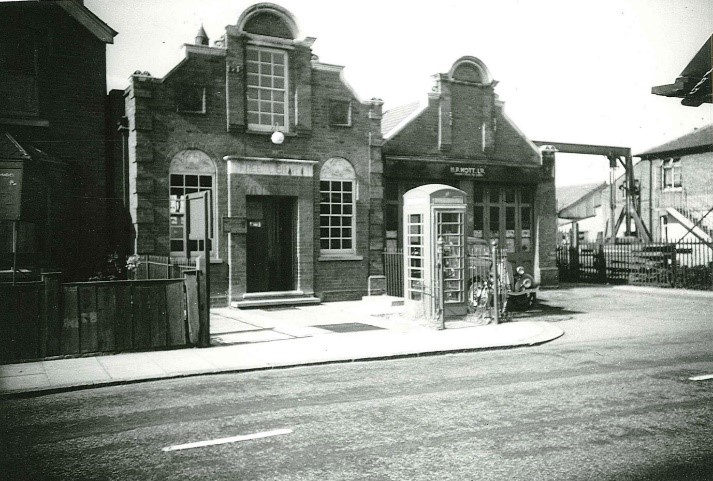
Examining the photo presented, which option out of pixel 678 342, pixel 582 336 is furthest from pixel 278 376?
pixel 678 342

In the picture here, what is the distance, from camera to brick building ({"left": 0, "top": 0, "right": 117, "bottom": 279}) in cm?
1539

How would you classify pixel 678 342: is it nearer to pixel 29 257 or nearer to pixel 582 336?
pixel 582 336

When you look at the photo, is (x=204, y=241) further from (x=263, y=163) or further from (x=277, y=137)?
(x=277, y=137)

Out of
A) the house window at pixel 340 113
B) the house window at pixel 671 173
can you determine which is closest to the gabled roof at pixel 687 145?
the house window at pixel 671 173

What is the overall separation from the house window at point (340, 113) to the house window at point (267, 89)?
146cm

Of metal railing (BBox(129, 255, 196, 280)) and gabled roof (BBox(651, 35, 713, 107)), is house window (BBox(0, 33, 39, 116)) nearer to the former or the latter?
metal railing (BBox(129, 255, 196, 280))

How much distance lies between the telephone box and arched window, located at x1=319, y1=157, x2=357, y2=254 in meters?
4.02

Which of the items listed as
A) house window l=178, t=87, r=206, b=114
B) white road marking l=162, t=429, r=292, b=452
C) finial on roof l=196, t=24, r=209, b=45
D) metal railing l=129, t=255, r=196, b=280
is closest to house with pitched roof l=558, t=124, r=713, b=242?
finial on roof l=196, t=24, r=209, b=45

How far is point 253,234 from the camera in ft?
56.6

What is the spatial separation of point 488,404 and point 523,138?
17056 millimetres

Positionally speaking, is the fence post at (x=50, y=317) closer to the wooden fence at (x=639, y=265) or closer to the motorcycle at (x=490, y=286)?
the motorcycle at (x=490, y=286)

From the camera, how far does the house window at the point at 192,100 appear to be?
16.2 m

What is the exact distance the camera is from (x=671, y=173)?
119 feet

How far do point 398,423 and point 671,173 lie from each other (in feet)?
117
